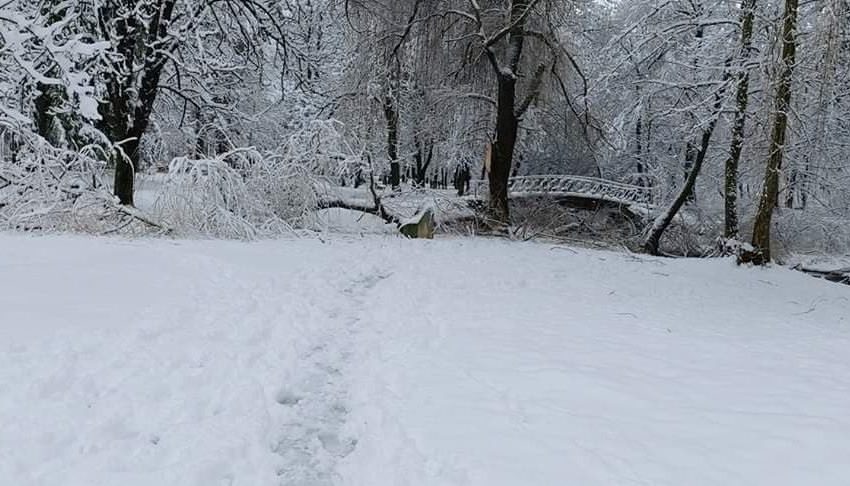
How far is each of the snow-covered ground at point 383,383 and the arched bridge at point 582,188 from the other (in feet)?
40.4

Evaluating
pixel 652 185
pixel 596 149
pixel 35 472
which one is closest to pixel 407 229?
pixel 596 149

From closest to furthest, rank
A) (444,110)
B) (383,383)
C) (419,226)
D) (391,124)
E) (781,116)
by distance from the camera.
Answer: (383,383)
(781,116)
(419,226)
(444,110)
(391,124)

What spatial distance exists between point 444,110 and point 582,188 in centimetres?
792

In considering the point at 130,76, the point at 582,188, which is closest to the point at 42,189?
the point at 130,76

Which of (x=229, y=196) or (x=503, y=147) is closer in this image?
(x=229, y=196)

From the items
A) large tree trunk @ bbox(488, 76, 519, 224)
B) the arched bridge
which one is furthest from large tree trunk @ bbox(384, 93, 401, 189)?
large tree trunk @ bbox(488, 76, 519, 224)

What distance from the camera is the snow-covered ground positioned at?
9.03ft

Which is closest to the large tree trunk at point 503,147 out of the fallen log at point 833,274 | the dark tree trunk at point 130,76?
the fallen log at point 833,274

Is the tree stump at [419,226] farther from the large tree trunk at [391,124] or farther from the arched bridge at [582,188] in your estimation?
the arched bridge at [582,188]

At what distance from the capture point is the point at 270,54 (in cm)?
2192

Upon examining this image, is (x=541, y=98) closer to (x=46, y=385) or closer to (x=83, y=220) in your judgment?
(x=83, y=220)

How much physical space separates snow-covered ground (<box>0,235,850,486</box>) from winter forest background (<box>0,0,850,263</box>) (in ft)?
10.9

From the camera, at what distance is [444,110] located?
15.5 metres

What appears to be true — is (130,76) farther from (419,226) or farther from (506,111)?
(506,111)
